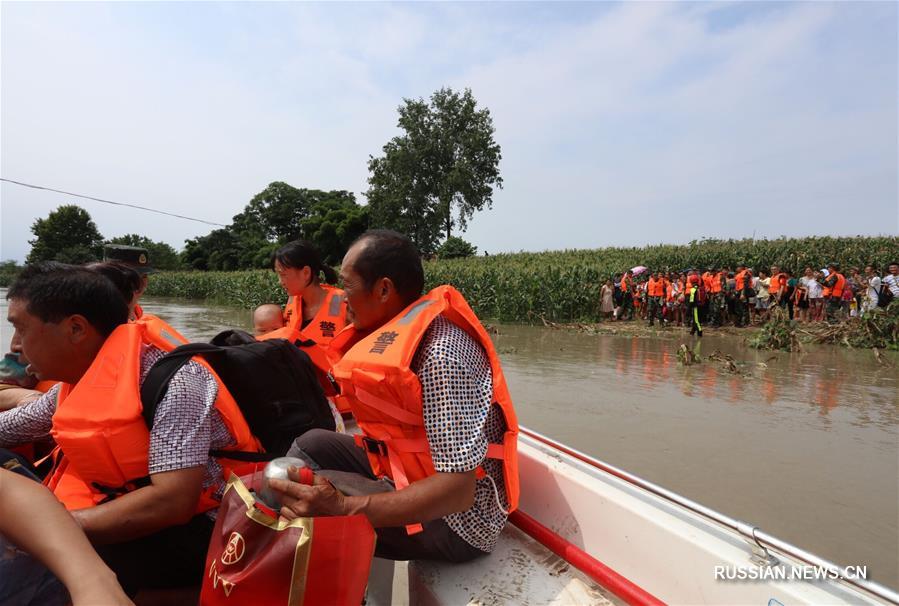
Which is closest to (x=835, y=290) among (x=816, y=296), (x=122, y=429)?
(x=816, y=296)

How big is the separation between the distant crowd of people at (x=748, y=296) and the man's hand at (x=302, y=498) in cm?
1422

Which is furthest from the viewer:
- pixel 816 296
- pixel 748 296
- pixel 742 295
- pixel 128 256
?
pixel 748 296

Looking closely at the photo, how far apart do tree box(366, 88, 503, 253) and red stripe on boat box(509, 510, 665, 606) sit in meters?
43.9

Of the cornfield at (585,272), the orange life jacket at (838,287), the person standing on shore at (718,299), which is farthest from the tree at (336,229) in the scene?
the orange life jacket at (838,287)

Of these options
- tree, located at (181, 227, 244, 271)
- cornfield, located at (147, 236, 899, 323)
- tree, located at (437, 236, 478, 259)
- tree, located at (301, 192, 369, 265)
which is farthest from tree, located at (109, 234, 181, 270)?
cornfield, located at (147, 236, 899, 323)

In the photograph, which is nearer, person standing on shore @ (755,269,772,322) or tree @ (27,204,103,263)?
person standing on shore @ (755,269,772,322)

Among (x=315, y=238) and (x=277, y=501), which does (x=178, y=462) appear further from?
(x=315, y=238)

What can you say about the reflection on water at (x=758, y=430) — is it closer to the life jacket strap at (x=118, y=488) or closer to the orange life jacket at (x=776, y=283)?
the life jacket strap at (x=118, y=488)

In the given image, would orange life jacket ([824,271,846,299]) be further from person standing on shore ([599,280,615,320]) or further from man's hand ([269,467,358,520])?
man's hand ([269,467,358,520])

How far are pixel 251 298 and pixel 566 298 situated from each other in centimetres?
1894

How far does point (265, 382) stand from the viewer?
70.9 inches

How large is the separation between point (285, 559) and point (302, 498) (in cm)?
14

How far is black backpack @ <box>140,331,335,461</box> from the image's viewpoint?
1661 millimetres

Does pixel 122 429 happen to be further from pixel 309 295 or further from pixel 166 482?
pixel 309 295
